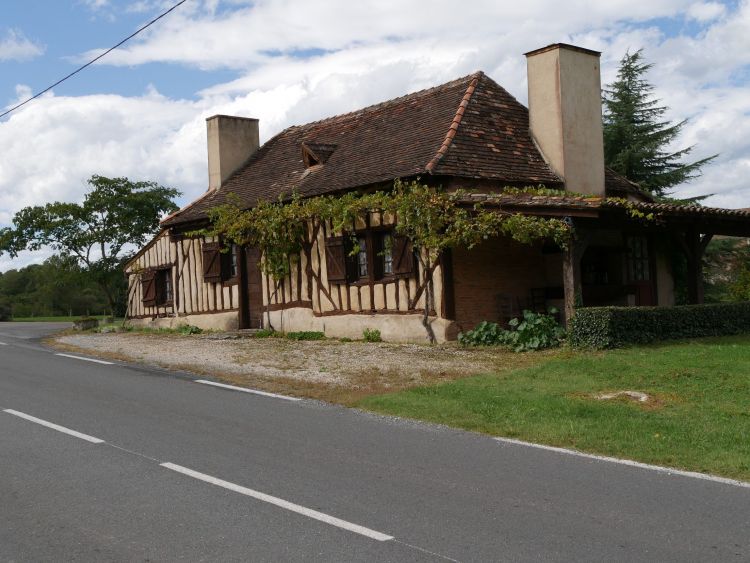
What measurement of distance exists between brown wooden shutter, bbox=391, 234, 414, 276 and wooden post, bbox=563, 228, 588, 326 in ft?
11.6

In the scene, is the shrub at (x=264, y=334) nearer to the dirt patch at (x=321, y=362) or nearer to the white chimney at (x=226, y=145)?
the dirt patch at (x=321, y=362)

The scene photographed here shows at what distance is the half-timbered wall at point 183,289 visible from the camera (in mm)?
23281

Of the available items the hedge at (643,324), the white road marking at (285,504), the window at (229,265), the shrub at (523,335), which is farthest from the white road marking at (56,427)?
the window at (229,265)

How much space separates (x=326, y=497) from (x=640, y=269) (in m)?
15.1

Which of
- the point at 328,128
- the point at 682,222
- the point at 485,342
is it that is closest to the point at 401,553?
the point at 485,342

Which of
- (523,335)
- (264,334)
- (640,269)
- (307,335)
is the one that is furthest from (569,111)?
(264,334)

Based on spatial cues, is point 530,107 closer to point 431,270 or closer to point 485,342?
point 431,270

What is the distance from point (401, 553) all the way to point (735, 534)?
2.09 m

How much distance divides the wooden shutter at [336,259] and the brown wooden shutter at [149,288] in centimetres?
885

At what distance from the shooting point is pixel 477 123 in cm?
1889

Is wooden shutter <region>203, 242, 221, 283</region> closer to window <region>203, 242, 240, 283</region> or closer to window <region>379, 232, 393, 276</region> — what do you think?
window <region>203, 242, 240, 283</region>

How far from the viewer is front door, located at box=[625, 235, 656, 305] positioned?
19.2 meters

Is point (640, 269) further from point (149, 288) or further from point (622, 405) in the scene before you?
point (149, 288)

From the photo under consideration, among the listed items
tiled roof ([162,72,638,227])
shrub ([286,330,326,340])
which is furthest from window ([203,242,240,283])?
shrub ([286,330,326,340])
